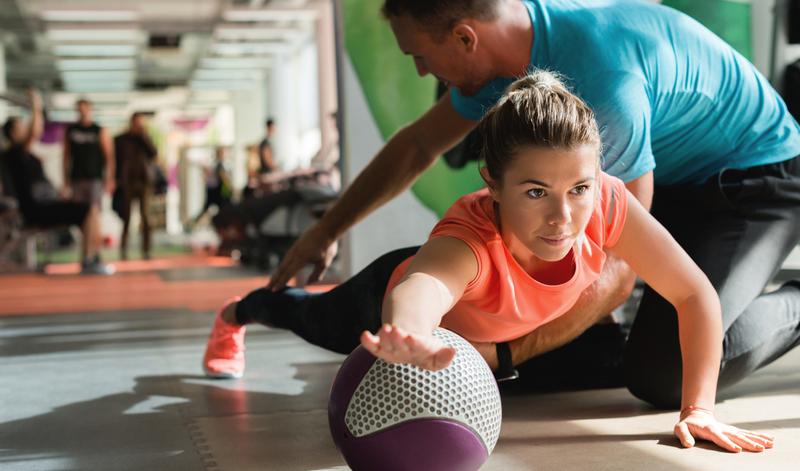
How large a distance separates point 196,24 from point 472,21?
43.4ft

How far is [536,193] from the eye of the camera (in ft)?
5.01

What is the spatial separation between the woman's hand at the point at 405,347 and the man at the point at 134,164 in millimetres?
8232

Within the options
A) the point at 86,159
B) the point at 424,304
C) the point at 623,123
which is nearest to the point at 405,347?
the point at 424,304

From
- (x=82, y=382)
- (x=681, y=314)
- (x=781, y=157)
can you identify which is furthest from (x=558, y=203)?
(x=82, y=382)

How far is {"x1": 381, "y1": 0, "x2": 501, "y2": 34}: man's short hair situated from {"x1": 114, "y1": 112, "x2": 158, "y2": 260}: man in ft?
24.4

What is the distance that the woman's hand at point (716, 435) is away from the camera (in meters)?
1.67

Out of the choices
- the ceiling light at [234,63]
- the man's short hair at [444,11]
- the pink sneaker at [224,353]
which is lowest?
the pink sneaker at [224,353]

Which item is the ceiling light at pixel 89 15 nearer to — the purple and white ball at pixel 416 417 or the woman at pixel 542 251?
the woman at pixel 542 251

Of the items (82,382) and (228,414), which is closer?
(228,414)

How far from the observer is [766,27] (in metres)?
3.57

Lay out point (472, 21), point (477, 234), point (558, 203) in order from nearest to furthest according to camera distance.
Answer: point (558, 203) → point (477, 234) → point (472, 21)

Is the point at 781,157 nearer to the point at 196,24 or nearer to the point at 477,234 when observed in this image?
the point at 477,234

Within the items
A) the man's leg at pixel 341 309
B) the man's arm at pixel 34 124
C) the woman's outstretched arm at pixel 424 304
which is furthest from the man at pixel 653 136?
the man's arm at pixel 34 124

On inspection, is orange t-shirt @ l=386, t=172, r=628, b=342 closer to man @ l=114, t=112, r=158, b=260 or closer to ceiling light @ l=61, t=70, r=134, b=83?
man @ l=114, t=112, r=158, b=260
